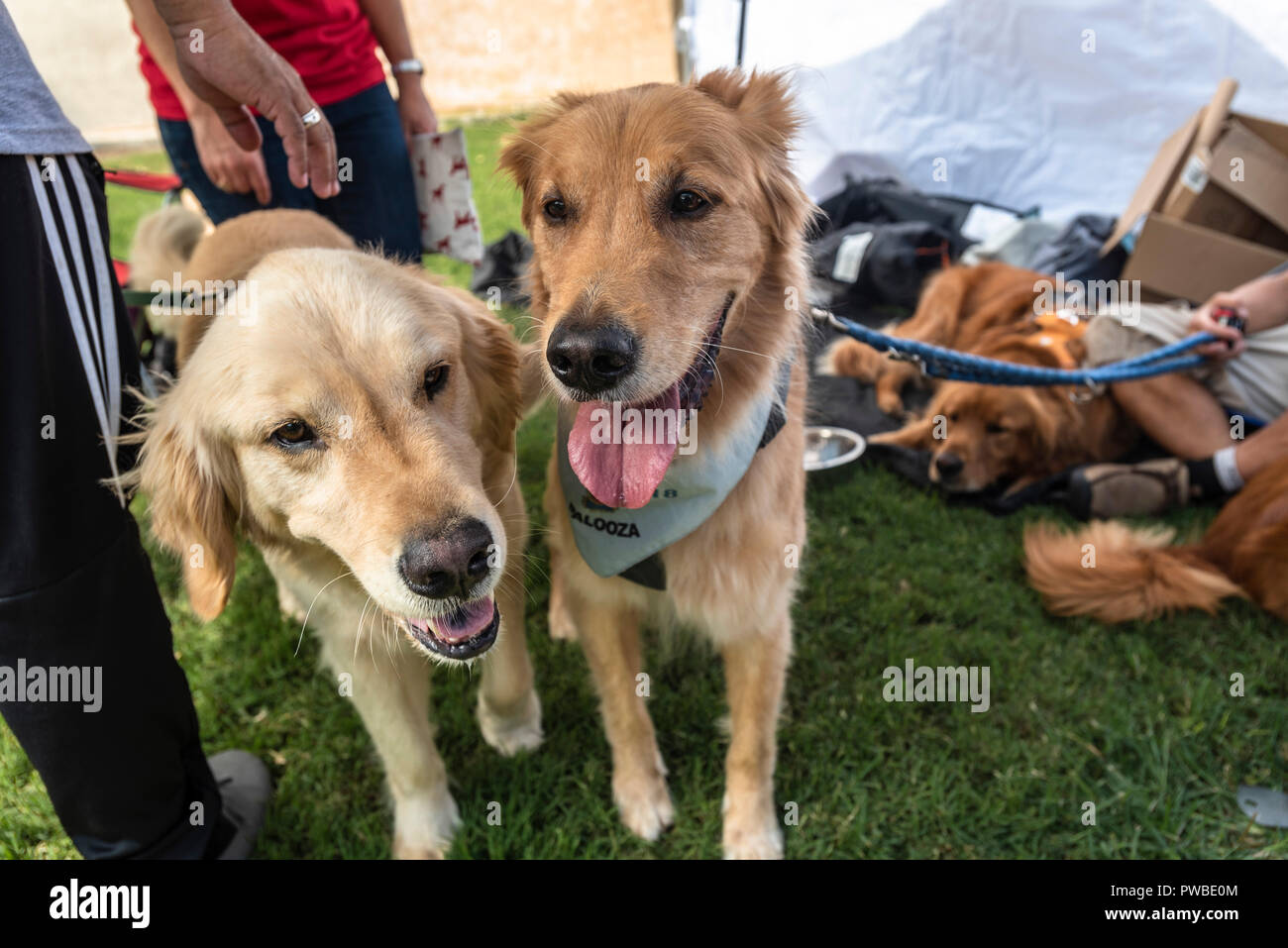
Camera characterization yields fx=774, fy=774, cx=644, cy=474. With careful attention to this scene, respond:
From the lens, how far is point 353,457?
61.9 inches

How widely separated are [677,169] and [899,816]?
1.89 m

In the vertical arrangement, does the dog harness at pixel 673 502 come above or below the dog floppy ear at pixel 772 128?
below

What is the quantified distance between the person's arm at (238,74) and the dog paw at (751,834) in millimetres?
2156

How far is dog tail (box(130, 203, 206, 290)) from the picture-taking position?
3139mm

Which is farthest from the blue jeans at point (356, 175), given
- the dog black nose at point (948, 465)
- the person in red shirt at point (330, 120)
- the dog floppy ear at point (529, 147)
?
the dog black nose at point (948, 465)

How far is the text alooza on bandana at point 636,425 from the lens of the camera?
173cm

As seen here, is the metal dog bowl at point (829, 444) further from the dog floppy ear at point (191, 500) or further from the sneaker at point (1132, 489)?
the dog floppy ear at point (191, 500)

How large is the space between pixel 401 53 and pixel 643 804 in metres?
2.75

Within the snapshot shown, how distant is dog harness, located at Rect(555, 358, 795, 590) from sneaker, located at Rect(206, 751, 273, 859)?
1206 millimetres

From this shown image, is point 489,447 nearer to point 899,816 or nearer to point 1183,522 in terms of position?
point 899,816

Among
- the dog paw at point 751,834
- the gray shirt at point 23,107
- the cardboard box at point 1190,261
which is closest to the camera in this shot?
the gray shirt at point 23,107

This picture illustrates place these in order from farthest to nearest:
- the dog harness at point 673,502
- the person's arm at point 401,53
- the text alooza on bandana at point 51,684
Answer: the person's arm at point 401,53
the dog harness at point 673,502
the text alooza on bandana at point 51,684

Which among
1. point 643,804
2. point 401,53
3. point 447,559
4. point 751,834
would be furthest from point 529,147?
point 751,834

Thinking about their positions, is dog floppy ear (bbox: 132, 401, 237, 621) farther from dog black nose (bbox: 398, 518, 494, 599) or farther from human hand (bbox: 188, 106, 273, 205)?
human hand (bbox: 188, 106, 273, 205)
